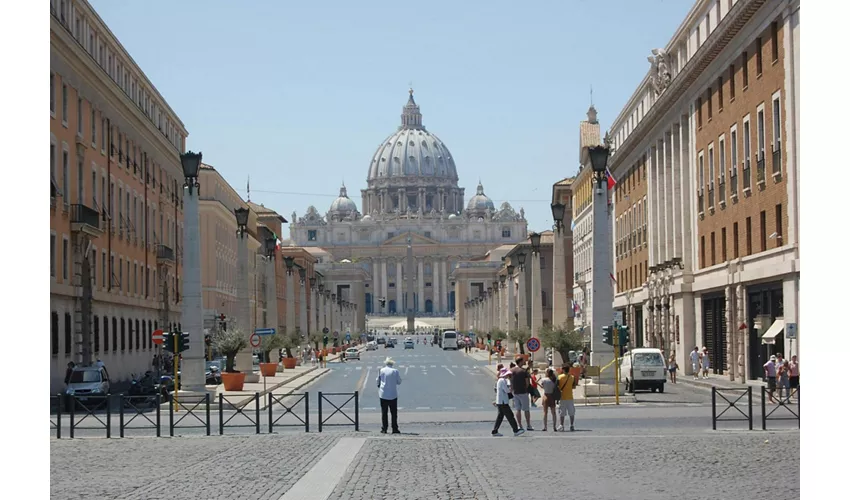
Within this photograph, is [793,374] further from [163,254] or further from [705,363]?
[163,254]

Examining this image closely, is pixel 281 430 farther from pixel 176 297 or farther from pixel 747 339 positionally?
pixel 176 297

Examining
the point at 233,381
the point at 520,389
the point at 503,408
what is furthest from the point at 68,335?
the point at 503,408

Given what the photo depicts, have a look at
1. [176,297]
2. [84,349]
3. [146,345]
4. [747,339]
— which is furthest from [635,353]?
[176,297]

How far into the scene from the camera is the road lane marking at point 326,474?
53.1 ft

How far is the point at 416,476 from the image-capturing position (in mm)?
18375

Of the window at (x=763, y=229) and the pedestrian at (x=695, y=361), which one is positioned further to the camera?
the pedestrian at (x=695, y=361)

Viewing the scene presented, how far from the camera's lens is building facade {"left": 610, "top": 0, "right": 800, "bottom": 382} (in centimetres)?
4078

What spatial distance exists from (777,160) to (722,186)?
8417 millimetres

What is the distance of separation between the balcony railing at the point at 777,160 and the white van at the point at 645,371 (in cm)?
758

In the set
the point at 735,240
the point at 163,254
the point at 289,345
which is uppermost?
the point at 163,254

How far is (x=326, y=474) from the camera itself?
1862cm

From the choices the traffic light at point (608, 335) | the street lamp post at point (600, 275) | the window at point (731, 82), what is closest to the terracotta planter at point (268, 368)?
the street lamp post at point (600, 275)

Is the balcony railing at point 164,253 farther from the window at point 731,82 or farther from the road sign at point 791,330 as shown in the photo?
the road sign at point 791,330

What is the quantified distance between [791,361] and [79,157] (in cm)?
2448
